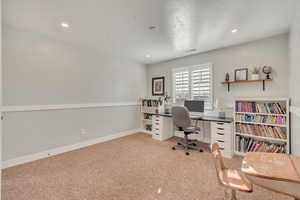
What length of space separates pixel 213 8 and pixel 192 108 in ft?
7.36

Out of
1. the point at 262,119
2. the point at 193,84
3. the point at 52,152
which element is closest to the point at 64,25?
the point at 52,152

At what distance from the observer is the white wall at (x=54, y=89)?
245cm

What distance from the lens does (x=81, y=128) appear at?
11.0ft

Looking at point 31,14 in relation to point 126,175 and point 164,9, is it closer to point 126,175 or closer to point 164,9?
point 164,9

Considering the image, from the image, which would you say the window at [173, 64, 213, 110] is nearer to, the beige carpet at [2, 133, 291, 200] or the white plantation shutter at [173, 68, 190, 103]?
the white plantation shutter at [173, 68, 190, 103]

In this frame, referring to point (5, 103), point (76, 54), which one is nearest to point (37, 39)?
point (76, 54)

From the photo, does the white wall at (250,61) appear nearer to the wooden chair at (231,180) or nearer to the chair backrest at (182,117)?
the chair backrest at (182,117)

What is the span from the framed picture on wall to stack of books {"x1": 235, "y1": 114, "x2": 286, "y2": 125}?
7.59 ft

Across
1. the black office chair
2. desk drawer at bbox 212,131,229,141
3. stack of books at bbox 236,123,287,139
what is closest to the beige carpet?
the black office chair

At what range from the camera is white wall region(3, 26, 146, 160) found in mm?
2447

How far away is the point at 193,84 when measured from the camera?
3906 millimetres

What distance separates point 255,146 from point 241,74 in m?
1.51

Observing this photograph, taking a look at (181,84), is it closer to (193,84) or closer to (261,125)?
(193,84)

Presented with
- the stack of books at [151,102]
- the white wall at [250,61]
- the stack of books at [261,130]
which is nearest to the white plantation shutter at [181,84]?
the white wall at [250,61]
